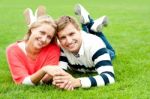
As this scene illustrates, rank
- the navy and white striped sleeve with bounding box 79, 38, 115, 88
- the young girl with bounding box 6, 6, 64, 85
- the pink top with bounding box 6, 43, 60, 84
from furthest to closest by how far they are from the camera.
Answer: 1. the pink top with bounding box 6, 43, 60, 84
2. the young girl with bounding box 6, 6, 64, 85
3. the navy and white striped sleeve with bounding box 79, 38, 115, 88

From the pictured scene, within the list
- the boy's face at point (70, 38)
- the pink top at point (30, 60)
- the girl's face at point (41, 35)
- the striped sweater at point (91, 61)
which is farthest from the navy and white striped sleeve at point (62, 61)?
the girl's face at point (41, 35)

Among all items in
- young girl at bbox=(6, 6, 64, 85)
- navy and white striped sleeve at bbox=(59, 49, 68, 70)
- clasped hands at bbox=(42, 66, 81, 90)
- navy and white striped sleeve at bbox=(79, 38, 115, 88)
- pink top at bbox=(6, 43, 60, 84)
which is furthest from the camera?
navy and white striped sleeve at bbox=(59, 49, 68, 70)

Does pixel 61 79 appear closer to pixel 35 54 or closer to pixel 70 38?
pixel 70 38

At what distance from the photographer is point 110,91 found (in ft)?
16.2

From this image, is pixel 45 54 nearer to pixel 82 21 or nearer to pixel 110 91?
pixel 110 91

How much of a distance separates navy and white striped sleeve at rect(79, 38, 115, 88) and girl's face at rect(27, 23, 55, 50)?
0.60m

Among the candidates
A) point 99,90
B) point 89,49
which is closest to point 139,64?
point 89,49

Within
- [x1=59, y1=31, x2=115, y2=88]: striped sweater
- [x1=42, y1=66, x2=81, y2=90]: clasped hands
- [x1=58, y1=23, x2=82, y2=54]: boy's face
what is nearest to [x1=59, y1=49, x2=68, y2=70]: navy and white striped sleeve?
[x1=59, y1=31, x2=115, y2=88]: striped sweater

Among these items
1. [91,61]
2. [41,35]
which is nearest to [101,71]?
[91,61]

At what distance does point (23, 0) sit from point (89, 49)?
25.5m

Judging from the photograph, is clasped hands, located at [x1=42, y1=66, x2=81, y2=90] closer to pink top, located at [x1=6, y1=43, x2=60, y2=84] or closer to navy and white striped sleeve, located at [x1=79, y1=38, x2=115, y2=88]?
navy and white striped sleeve, located at [x1=79, y1=38, x2=115, y2=88]

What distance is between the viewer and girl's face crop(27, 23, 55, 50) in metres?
5.23

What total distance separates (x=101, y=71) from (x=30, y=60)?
2.94 feet

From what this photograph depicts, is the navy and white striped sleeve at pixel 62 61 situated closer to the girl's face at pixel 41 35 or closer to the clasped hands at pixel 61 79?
the girl's face at pixel 41 35
